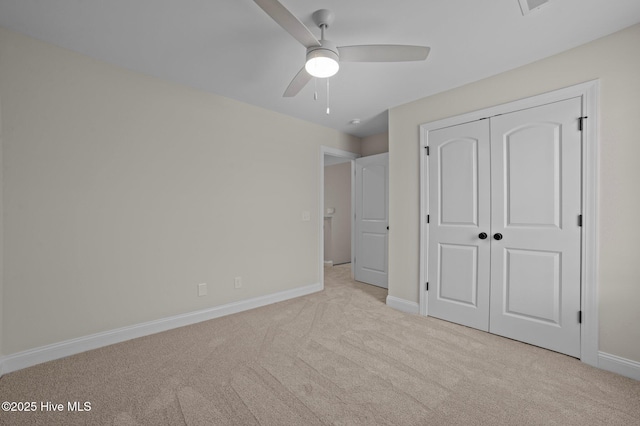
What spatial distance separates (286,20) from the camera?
4.75ft

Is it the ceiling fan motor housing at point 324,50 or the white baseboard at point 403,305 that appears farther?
the white baseboard at point 403,305

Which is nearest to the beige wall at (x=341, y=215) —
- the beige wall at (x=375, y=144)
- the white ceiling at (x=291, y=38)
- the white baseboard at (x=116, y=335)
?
the beige wall at (x=375, y=144)

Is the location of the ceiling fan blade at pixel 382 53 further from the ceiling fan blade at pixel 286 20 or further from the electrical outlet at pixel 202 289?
the electrical outlet at pixel 202 289

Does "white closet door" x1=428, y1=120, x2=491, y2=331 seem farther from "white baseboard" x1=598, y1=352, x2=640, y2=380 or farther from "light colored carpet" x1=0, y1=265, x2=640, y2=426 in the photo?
"white baseboard" x1=598, y1=352, x2=640, y2=380

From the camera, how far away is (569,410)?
1.58m

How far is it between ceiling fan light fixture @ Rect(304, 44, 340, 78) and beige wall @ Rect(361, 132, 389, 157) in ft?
8.88

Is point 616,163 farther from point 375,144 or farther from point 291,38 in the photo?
point 375,144

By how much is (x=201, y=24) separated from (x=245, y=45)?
323 mm

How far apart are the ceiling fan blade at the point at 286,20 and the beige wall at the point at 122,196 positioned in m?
1.75

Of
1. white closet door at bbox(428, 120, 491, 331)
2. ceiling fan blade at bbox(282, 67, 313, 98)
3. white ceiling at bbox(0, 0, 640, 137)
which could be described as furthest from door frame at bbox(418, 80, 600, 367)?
ceiling fan blade at bbox(282, 67, 313, 98)

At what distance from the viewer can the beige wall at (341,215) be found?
20.3ft

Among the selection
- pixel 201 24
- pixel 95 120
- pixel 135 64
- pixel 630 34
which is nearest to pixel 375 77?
pixel 201 24

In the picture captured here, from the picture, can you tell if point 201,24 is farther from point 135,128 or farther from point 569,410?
point 569,410

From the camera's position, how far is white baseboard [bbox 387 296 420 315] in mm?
3121
